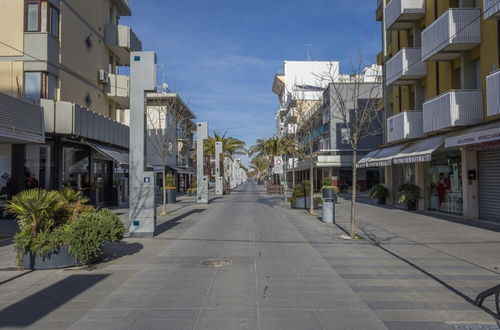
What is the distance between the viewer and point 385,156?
26391 mm

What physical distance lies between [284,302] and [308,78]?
79530mm

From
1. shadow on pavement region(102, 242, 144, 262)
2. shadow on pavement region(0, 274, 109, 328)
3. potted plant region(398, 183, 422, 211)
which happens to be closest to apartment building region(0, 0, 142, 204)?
shadow on pavement region(102, 242, 144, 262)

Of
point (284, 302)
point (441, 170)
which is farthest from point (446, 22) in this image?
point (284, 302)

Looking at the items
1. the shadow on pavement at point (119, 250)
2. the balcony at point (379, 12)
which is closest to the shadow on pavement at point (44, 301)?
the shadow on pavement at point (119, 250)

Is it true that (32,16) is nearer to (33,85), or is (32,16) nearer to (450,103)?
(33,85)

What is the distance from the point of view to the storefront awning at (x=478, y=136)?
14.6 m

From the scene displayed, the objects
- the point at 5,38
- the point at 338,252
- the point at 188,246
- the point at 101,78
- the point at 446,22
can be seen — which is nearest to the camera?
the point at 338,252

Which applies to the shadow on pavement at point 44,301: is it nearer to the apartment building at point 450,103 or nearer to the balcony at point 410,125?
the apartment building at point 450,103

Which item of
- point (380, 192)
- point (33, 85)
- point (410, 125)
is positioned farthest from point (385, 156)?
point (33, 85)

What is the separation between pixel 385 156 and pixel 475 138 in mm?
10774

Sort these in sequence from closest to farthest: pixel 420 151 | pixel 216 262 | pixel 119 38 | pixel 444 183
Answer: pixel 216 262, pixel 420 151, pixel 444 183, pixel 119 38

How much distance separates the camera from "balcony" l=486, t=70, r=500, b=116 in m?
15.1

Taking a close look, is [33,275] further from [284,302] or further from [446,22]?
[446,22]

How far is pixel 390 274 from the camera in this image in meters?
8.80
